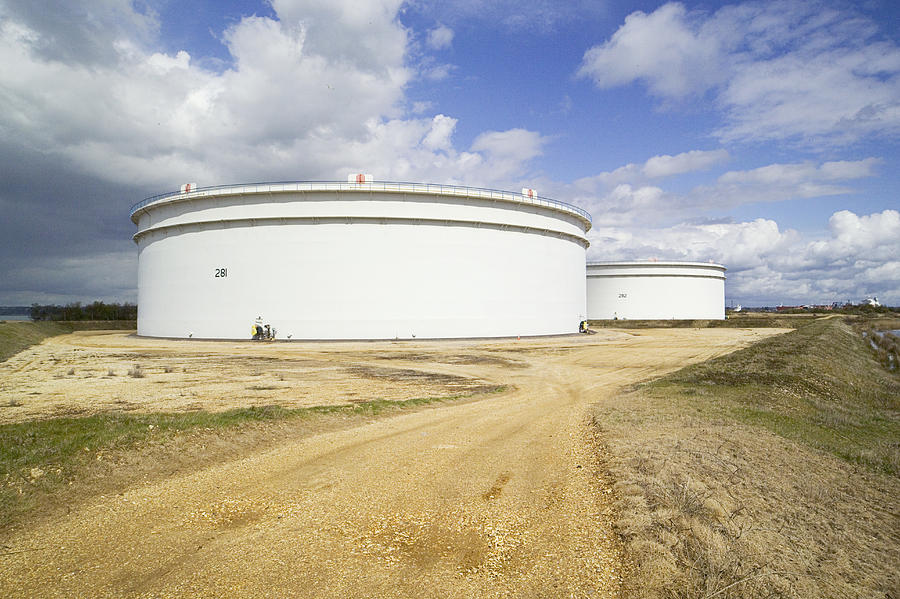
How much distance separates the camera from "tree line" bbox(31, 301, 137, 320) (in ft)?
208

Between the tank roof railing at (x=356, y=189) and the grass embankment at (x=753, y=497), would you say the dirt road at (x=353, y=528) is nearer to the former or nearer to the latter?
the grass embankment at (x=753, y=497)

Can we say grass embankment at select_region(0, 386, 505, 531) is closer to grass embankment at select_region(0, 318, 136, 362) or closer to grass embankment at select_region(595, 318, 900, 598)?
grass embankment at select_region(595, 318, 900, 598)

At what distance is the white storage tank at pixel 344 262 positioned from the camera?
36.5 metres

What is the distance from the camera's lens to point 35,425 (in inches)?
347

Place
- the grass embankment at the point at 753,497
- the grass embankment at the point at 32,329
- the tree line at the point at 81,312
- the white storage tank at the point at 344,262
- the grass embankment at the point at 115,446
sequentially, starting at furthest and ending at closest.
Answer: the tree line at the point at 81,312
the white storage tank at the point at 344,262
the grass embankment at the point at 32,329
the grass embankment at the point at 115,446
the grass embankment at the point at 753,497

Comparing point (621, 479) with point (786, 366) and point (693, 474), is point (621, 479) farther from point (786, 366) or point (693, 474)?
point (786, 366)

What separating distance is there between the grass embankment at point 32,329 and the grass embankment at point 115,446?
22863 millimetres

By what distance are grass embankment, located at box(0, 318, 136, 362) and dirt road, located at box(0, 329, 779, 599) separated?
26.5 m

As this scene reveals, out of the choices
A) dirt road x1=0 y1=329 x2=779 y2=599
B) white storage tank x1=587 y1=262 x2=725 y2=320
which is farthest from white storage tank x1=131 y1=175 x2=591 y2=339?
white storage tank x1=587 y1=262 x2=725 y2=320

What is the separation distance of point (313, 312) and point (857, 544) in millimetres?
34775

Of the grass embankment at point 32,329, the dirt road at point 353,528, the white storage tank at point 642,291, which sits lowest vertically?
the dirt road at point 353,528

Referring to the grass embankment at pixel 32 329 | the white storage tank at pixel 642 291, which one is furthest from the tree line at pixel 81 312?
the white storage tank at pixel 642 291

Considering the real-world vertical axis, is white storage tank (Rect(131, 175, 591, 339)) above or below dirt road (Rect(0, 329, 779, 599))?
above

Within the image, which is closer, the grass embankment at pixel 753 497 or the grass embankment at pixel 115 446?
the grass embankment at pixel 753 497
